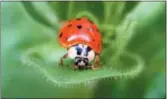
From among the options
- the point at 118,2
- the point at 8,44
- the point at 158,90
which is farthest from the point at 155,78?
the point at 8,44

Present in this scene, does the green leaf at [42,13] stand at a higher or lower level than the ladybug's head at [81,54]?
higher

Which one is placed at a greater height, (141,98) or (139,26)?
(139,26)

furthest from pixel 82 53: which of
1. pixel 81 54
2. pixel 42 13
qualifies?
pixel 42 13

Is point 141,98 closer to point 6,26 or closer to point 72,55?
point 72,55

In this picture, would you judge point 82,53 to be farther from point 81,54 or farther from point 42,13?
point 42,13

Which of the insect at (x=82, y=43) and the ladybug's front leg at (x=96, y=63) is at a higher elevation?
the insect at (x=82, y=43)
